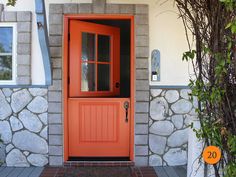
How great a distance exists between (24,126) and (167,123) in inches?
81.9

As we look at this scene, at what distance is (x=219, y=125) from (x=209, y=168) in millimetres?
422

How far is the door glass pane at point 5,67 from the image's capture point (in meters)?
4.69

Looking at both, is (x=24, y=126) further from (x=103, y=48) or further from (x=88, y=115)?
(x=103, y=48)

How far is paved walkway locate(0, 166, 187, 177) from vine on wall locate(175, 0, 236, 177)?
84.3 inches

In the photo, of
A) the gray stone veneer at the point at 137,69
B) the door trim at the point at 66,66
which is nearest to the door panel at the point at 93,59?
the door trim at the point at 66,66

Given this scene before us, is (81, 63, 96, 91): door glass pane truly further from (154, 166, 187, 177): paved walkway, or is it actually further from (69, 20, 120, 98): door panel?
(154, 166, 187, 177): paved walkway

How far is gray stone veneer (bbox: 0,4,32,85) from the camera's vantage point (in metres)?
4.58

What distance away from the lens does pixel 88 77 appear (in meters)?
5.09

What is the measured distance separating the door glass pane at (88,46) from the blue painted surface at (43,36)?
0.68m

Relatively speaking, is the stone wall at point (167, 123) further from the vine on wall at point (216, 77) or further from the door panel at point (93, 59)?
the vine on wall at point (216, 77)

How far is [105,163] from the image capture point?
15.5ft

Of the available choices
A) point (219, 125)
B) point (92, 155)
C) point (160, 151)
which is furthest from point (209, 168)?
point (92, 155)

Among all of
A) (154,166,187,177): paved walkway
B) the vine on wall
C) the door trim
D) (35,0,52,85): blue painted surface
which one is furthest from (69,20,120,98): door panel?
the vine on wall

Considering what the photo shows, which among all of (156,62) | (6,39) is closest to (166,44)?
(156,62)
